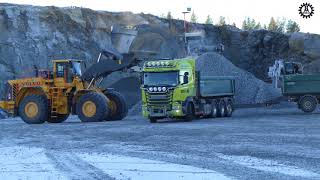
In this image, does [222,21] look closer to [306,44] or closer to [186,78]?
[306,44]

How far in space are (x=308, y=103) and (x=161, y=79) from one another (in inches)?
388

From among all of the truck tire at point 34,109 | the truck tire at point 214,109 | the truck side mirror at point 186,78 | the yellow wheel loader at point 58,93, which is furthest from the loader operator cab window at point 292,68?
the truck tire at point 34,109

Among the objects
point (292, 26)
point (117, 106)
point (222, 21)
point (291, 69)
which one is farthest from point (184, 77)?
point (292, 26)

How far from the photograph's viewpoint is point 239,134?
61.2ft

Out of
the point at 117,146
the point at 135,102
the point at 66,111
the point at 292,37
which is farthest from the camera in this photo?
the point at 292,37

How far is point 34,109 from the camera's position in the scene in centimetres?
2681

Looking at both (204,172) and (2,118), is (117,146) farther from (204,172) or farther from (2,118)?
(2,118)

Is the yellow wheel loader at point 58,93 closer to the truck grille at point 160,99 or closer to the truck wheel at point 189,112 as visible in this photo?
the truck grille at point 160,99

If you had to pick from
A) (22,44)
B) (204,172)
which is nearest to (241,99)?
(22,44)

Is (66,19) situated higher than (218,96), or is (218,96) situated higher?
(66,19)

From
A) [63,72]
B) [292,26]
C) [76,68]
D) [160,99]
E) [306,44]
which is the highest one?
[292,26]

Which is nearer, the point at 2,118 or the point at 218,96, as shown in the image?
the point at 218,96

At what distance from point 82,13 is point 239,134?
33659 millimetres

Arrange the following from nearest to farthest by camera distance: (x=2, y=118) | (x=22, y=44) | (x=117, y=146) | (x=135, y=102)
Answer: (x=117, y=146) → (x=2, y=118) → (x=135, y=102) → (x=22, y=44)
